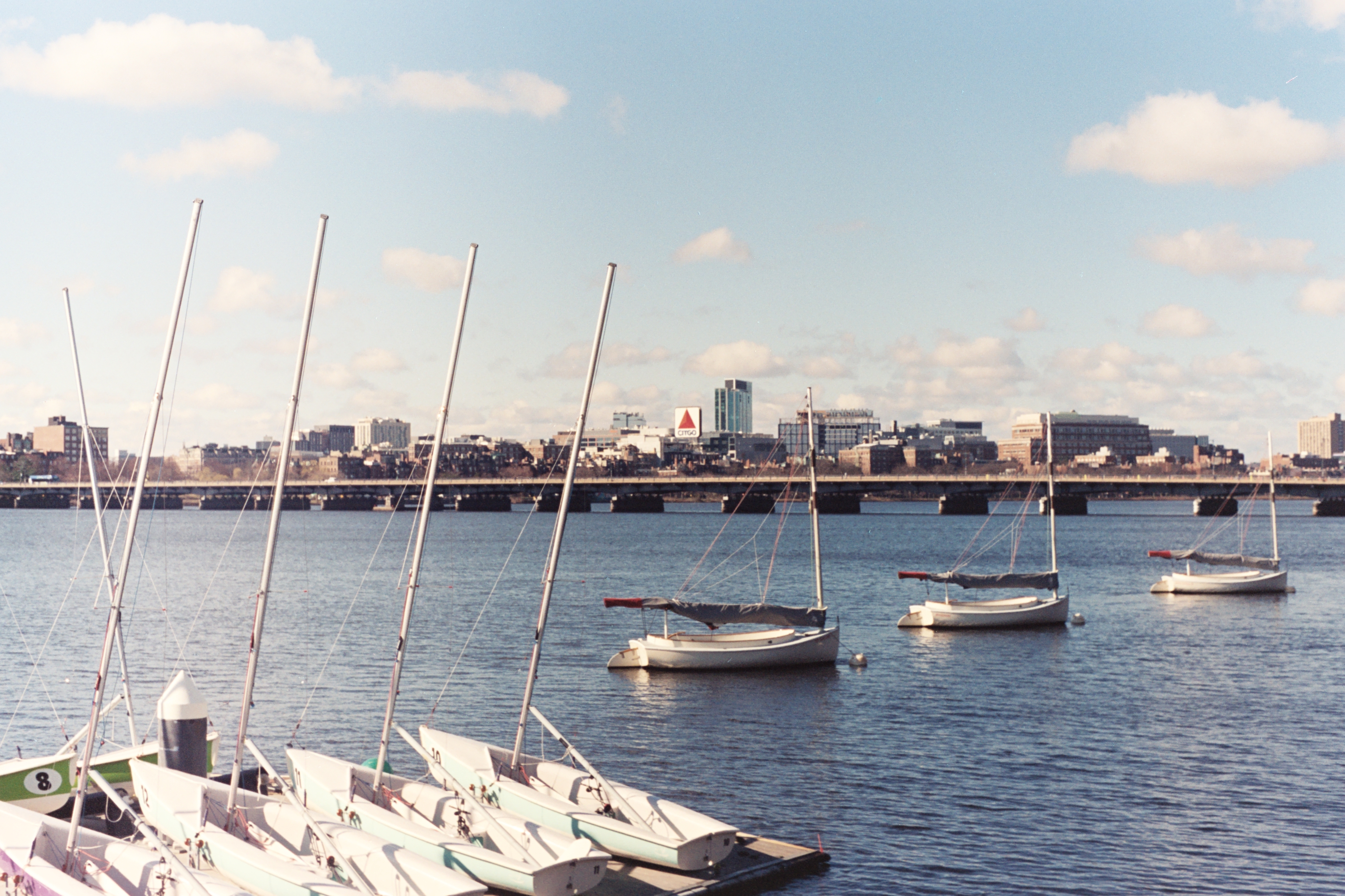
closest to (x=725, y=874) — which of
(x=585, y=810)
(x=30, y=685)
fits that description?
(x=585, y=810)

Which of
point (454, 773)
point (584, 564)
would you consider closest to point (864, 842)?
point (454, 773)

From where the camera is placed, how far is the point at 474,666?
53.8 metres

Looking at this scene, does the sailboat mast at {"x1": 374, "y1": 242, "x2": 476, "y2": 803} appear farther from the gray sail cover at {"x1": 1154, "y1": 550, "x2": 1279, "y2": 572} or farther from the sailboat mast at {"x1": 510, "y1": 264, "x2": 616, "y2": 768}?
the gray sail cover at {"x1": 1154, "y1": 550, "x2": 1279, "y2": 572}

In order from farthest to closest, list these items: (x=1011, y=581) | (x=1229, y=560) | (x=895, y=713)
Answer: (x=1229, y=560) < (x=1011, y=581) < (x=895, y=713)

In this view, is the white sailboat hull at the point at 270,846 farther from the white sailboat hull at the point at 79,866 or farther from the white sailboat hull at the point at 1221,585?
the white sailboat hull at the point at 1221,585

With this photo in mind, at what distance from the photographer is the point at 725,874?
2238 cm

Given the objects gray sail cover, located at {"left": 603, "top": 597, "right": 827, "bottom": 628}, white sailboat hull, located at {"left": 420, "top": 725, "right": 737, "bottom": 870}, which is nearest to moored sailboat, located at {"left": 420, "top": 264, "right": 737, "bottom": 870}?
white sailboat hull, located at {"left": 420, "top": 725, "right": 737, "bottom": 870}

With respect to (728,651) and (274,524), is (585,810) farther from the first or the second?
(728,651)

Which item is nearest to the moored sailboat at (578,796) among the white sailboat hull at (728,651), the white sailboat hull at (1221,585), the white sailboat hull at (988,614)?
the white sailboat hull at (728,651)

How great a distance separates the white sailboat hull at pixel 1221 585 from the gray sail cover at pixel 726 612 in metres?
48.1

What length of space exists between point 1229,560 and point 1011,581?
2835 centimetres

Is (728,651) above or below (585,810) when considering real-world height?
below

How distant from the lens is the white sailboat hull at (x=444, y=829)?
2062cm

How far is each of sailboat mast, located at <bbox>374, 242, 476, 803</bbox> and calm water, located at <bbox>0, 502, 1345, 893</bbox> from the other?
8.22m
